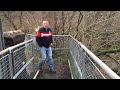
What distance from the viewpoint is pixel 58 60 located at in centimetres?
1070

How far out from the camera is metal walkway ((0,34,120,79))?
3114mm

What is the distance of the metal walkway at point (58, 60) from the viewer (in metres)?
3.11

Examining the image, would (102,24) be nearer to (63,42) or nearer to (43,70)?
(63,42)

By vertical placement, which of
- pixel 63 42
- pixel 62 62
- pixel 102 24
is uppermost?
pixel 102 24
